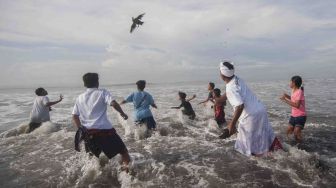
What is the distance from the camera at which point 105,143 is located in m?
6.23

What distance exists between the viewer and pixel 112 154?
6.32 meters

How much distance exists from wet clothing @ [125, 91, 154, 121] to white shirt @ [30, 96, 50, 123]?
346 centimetres

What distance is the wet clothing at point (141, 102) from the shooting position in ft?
31.4

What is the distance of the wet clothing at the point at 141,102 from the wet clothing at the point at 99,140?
3217 mm

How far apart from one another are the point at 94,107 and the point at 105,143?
681 millimetres

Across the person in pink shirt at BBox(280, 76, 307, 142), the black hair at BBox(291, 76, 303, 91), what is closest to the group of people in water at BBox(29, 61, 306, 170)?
the person in pink shirt at BBox(280, 76, 307, 142)

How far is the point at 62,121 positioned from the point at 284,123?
962cm

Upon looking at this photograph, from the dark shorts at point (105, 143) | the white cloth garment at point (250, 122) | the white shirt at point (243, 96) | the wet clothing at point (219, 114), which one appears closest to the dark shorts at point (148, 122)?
the wet clothing at point (219, 114)

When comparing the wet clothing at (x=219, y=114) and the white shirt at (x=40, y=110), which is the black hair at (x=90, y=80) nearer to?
the white shirt at (x=40, y=110)

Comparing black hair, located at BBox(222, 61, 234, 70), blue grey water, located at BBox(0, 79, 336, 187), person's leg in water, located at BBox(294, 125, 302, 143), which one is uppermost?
black hair, located at BBox(222, 61, 234, 70)

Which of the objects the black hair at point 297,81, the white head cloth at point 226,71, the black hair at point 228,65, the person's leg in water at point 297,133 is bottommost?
the person's leg in water at point 297,133

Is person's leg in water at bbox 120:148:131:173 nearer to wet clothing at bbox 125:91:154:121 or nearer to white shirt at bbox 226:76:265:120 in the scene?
white shirt at bbox 226:76:265:120

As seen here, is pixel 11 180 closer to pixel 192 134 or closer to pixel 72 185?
pixel 72 185

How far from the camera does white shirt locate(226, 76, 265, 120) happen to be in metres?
5.50
